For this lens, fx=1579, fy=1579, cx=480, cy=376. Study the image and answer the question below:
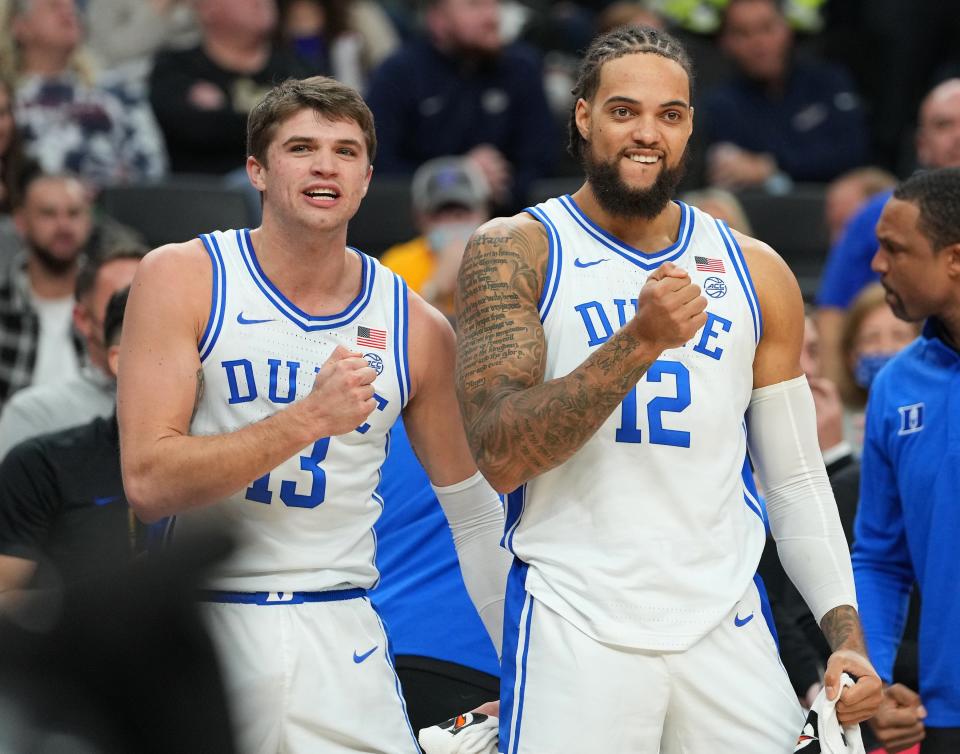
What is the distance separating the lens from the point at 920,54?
37.3 feet

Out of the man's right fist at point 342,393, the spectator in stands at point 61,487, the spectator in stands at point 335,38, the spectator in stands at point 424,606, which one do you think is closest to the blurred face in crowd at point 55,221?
the spectator in stands at point 61,487

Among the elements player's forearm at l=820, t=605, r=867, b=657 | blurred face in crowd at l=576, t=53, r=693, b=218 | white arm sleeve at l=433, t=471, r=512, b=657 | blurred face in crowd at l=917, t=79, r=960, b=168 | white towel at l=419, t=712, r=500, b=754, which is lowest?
white towel at l=419, t=712, r=500, b=754

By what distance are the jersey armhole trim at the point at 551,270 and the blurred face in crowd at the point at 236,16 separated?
591 cm

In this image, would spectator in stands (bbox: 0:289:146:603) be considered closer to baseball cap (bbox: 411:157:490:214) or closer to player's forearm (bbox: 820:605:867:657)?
player's forearm (bbox: 820:605:867:657)

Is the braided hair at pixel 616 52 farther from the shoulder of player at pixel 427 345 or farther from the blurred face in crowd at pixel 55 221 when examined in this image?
the blurred face in crowd at pixel 55 221

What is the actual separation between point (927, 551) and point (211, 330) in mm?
1882

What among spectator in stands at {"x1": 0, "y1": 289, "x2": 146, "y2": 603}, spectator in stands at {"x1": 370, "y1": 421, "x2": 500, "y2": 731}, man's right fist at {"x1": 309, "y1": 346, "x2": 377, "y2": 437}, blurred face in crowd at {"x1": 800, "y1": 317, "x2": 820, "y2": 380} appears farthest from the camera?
blurred face in crowd at {"x1": 800, "y1": 317, "x2": 820, "y2": 380}

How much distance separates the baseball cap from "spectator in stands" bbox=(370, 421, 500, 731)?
145 inches

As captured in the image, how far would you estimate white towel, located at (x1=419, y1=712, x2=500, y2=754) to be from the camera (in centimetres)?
353

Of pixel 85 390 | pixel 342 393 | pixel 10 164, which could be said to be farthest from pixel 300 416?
pixel 10 164

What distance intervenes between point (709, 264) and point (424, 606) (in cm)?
136

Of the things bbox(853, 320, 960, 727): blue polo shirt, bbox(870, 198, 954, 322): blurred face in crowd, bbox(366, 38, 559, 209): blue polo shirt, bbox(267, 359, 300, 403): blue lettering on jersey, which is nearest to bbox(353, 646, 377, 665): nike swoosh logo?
bbox(267, 359, 300, 403): blue lettering on jersey

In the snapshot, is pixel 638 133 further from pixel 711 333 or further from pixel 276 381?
pixel 276 381

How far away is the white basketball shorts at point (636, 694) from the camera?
3.36 m
